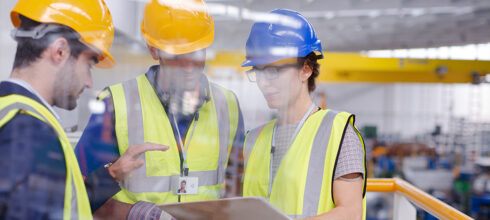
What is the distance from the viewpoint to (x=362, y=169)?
1.06 metres

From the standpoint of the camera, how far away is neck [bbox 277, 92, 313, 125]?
3.99 ft

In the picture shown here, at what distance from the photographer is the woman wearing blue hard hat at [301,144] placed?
108 centimetres

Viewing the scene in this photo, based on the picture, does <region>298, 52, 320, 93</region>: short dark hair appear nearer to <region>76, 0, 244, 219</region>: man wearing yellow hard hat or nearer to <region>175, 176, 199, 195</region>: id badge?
<region>76, 0, 244, 219</region>: man wearing yellow hard hat

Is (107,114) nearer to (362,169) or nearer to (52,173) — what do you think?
(52,173)

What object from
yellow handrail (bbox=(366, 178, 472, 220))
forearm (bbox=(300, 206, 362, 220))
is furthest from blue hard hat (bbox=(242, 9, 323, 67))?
yellow handrail (bbox=(366, 178, 472, 220))

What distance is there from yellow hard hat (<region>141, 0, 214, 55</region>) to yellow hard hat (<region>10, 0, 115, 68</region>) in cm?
15

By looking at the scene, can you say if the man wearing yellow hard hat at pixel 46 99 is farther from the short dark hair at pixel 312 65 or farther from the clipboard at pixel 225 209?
the short dark hair at pixel 312 65

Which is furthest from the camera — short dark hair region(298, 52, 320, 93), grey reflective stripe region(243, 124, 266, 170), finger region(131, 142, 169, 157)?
grey reflective stripe region(243, 124, 266, 170)

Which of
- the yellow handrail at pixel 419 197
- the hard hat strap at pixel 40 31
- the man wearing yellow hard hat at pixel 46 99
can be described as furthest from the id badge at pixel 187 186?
the yellow handrail at pixel 419 197

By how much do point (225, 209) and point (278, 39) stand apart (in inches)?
21.5

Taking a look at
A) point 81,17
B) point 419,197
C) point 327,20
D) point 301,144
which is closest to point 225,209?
point 301,144

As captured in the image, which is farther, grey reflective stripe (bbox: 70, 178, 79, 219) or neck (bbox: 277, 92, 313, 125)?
neck (bbox: 277, 92, 313, 125)

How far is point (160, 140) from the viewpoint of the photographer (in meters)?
1.09

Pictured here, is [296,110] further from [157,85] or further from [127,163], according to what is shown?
[127,163]
